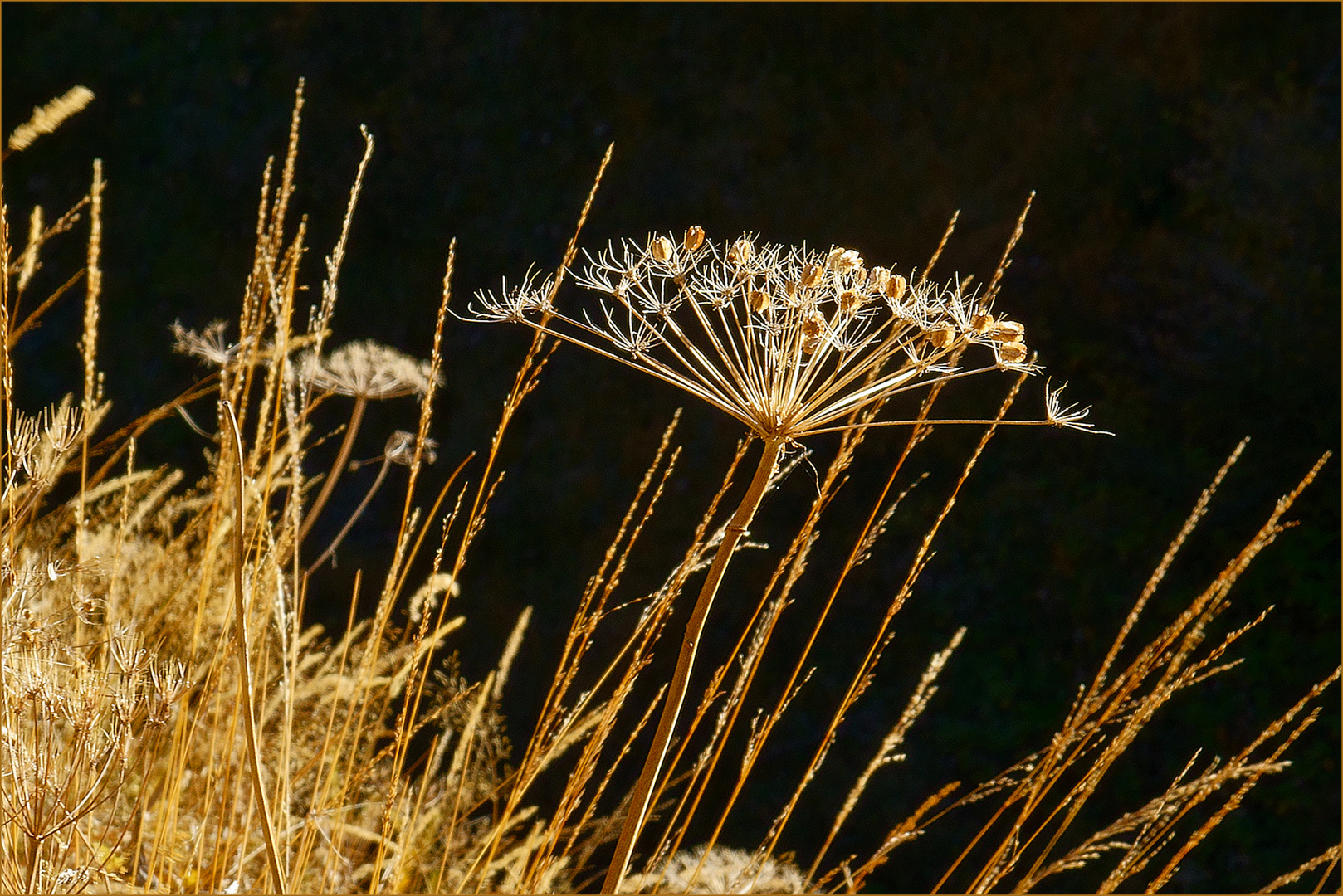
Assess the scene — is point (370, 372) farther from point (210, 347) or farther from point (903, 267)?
point (903, 267)

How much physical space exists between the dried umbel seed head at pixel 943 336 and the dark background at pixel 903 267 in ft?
9.42

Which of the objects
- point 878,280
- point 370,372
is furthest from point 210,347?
point 878,280

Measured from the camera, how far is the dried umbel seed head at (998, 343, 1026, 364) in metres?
0.72

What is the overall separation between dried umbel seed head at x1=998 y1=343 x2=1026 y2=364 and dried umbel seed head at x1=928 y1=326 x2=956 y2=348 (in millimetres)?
37

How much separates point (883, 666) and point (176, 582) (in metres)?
2.51

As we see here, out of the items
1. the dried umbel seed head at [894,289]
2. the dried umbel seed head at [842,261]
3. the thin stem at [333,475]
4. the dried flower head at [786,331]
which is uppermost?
the dried umbel seed head at [842,261]

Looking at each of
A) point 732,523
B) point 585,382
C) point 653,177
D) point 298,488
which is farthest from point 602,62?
point 732,523

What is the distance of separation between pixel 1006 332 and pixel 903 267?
381 cm

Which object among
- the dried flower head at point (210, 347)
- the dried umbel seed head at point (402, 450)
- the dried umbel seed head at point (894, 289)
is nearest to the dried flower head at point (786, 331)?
the dried umbel seed head at point (894, 289)

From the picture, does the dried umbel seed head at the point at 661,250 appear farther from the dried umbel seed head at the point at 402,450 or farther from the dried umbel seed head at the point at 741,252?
the dried umbel seed head at the point at 402,450

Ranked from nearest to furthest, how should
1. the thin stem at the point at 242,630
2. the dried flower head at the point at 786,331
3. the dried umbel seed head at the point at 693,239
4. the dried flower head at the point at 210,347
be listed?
the thin stem at the point at 242,630 → the dried flower head at the point at 786,331 → the dried umbel seed head at the point at 693,239 → the dried flower head at the point at 210,347

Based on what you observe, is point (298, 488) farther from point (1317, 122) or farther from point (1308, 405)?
point (1317, 122)

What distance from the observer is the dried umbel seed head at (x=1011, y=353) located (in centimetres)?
72

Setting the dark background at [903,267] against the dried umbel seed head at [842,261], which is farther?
the dark background at [903,267]
